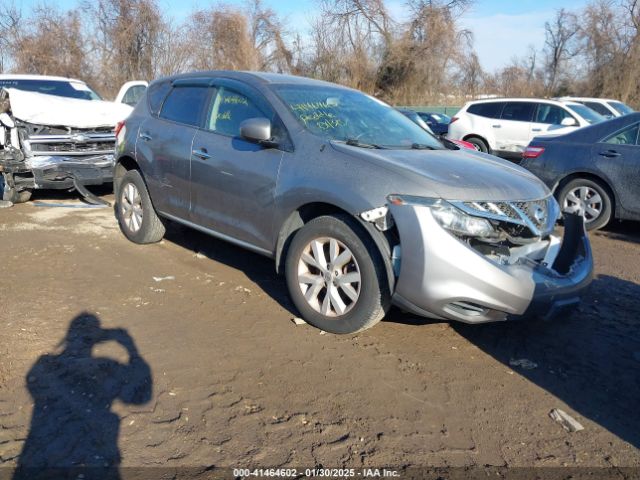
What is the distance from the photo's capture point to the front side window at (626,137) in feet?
22.9

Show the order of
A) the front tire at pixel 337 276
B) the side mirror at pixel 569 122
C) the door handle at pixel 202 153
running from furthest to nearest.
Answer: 1. the side mirror at pixel 569 122
2. the door handle at pixel 202 153
3. the front tire at pixel 337 276

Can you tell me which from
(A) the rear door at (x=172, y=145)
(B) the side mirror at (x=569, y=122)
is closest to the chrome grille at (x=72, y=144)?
(A) the rear door at (x=172, y=145)

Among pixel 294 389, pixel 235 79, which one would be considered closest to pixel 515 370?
pixel 294 389

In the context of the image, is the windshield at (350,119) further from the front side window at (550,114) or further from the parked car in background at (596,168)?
A: the front side window at (550,114)

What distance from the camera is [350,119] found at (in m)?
4.64

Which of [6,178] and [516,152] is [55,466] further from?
[516,152]

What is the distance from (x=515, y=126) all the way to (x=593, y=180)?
647 centimetres

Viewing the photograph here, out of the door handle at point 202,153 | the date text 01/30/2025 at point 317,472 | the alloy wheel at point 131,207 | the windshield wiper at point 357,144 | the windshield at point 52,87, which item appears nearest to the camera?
the date text 01/30/2025 at point 317,472

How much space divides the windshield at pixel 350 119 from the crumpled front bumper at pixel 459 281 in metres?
1.04

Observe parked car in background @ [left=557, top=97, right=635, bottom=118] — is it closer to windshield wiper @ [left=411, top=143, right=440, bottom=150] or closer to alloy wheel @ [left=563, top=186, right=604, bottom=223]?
alloy wheel @ [left=563, top=186, right=604, bottom=223]

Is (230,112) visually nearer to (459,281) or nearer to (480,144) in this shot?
(459,281)

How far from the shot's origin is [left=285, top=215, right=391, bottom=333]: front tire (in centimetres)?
372

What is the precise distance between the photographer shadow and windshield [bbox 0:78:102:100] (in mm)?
7872

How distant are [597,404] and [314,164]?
228 centimetres
